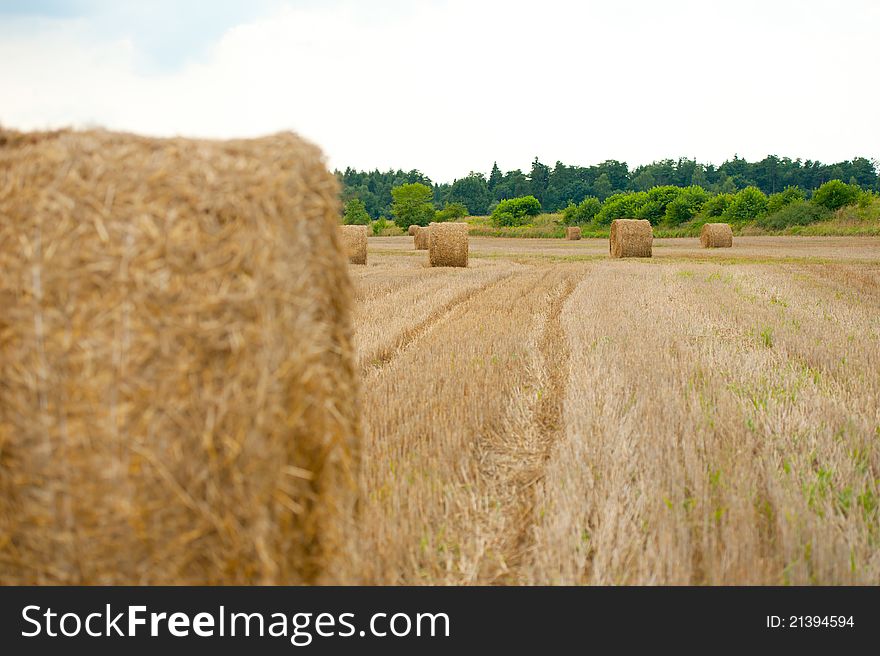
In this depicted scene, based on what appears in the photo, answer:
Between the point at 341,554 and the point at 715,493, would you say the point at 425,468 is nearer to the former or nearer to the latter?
the point at 341,554

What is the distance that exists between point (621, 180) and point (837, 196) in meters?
72.2

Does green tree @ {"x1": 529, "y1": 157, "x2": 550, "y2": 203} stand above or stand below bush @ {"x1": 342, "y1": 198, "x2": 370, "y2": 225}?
above

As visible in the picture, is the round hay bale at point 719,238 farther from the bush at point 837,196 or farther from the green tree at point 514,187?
the green tree at point 514,187

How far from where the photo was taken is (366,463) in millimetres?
4406

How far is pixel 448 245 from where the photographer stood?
21.2 meters

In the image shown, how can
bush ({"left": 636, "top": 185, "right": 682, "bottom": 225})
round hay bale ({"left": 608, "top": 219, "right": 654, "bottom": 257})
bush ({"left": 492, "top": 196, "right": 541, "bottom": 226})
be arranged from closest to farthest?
1. round hay bale ({"left": 608, "top": 219, "right": 654, "bottom": 257})
2. bush ({"left": 636, "top": 185, "right": 682, "bottom": 225})
3. bush ({"left": 492, "top": 196, "right": 541, "bottom": 226})

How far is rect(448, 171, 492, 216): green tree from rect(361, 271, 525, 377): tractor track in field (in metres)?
113

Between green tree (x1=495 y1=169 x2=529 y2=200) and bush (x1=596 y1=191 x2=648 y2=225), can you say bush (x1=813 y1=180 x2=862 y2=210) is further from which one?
green tree (x1=495 y1=169 x2=529 y2=200)

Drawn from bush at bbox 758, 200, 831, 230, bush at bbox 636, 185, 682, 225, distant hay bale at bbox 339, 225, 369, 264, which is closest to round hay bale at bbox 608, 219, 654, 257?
distant hay bale at bbox 339, 225, 369, 264

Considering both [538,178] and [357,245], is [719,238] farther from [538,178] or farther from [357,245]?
[538,178]

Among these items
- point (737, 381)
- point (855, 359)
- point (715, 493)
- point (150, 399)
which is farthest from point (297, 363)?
point (855, 359)

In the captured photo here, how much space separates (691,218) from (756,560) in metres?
68.9

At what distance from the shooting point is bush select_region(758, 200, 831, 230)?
156 ft

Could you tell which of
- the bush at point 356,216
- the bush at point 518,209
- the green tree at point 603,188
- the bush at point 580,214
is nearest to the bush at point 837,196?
the bush at point 580,214
